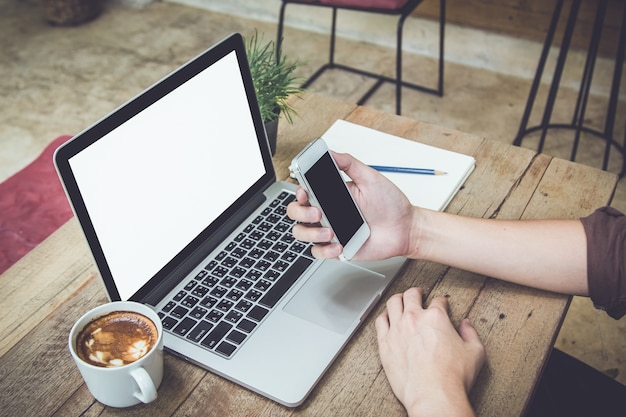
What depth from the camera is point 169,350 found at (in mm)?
826

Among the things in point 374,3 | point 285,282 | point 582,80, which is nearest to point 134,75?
point 374,3

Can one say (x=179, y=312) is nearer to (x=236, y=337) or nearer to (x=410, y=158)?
(x=236, y=337)

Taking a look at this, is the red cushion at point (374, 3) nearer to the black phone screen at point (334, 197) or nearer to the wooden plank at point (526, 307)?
the wooden plank at point (526, 307)

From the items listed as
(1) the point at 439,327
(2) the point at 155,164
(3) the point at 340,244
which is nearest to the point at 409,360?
(1) the point at 439,327

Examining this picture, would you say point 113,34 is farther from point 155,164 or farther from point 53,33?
point 155,164

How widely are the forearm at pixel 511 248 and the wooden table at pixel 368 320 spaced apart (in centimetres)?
2

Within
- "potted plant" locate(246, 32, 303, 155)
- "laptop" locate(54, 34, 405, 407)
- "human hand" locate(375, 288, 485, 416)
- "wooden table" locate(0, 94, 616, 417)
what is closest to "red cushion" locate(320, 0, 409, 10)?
"wooden table" locate(0, 94, 616, 417)

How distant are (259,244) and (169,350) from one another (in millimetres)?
228

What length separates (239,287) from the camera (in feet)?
2.96

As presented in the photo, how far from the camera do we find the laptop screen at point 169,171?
80 centimetres

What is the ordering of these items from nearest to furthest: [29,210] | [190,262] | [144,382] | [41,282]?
[144,382] < [190,262] < [41,282] < [29,210]

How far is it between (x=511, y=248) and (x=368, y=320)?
0.25 metres

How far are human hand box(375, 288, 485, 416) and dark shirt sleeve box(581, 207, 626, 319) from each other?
0.22m

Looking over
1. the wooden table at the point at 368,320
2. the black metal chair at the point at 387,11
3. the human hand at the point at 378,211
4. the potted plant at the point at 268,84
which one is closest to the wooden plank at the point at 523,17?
the black metal chair at the point at 387,11
